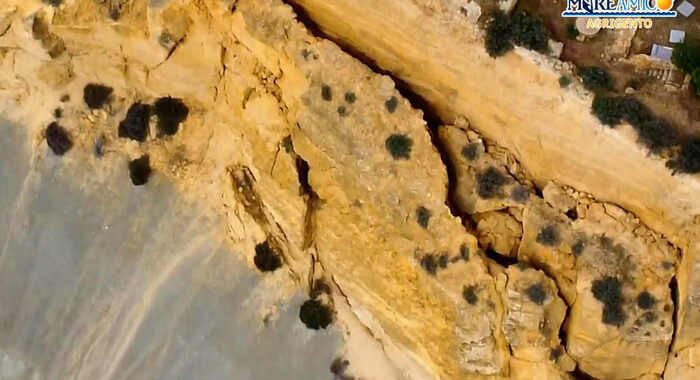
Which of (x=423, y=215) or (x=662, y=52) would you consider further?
(x=423, y=215)

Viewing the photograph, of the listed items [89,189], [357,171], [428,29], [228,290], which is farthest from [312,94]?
[89,189]

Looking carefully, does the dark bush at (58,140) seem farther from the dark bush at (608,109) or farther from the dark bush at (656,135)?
the dark bush at (656,135)

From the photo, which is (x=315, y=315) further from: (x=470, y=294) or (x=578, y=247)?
(x=578, y=247)

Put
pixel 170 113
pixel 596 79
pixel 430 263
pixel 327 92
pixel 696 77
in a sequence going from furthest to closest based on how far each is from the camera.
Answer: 1. pixel 170 113
2. pixel 430 263
3. pixel 327 92
4. pixel 596 79
5. pixel 696 77

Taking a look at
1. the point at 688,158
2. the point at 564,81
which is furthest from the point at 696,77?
the point at 564,81

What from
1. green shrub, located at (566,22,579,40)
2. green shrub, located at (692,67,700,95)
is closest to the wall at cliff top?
green shrub, located at (566,22,579,40)

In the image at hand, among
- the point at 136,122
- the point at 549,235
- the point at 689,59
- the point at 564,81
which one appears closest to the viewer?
the point at 689,59
